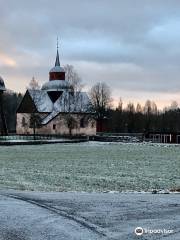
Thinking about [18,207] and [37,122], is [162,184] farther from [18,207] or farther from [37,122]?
[37,122]

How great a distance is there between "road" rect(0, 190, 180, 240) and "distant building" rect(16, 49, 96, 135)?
95692 mm

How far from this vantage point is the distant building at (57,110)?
117m

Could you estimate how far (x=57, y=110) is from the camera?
122438 millimetres

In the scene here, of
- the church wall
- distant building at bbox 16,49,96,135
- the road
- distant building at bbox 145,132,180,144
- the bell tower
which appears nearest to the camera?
the road

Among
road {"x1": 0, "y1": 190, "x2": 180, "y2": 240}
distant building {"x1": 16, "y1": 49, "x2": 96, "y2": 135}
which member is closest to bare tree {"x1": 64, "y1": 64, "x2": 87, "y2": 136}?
distant building {"x1": 16, "y1": 49, "x2": 96, "y2": 135}

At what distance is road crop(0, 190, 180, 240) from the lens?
32.9 feet

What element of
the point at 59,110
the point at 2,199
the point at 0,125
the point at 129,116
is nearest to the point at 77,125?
the point at 59,110

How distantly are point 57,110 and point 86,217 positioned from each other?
364ft

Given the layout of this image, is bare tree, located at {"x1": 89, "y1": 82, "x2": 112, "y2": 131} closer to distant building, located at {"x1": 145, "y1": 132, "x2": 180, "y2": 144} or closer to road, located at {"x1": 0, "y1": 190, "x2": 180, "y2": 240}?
distant building, located at {"x1": 145, "y1": 132, "x2": 180, "y2": 144}

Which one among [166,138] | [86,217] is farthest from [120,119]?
[86,217]
